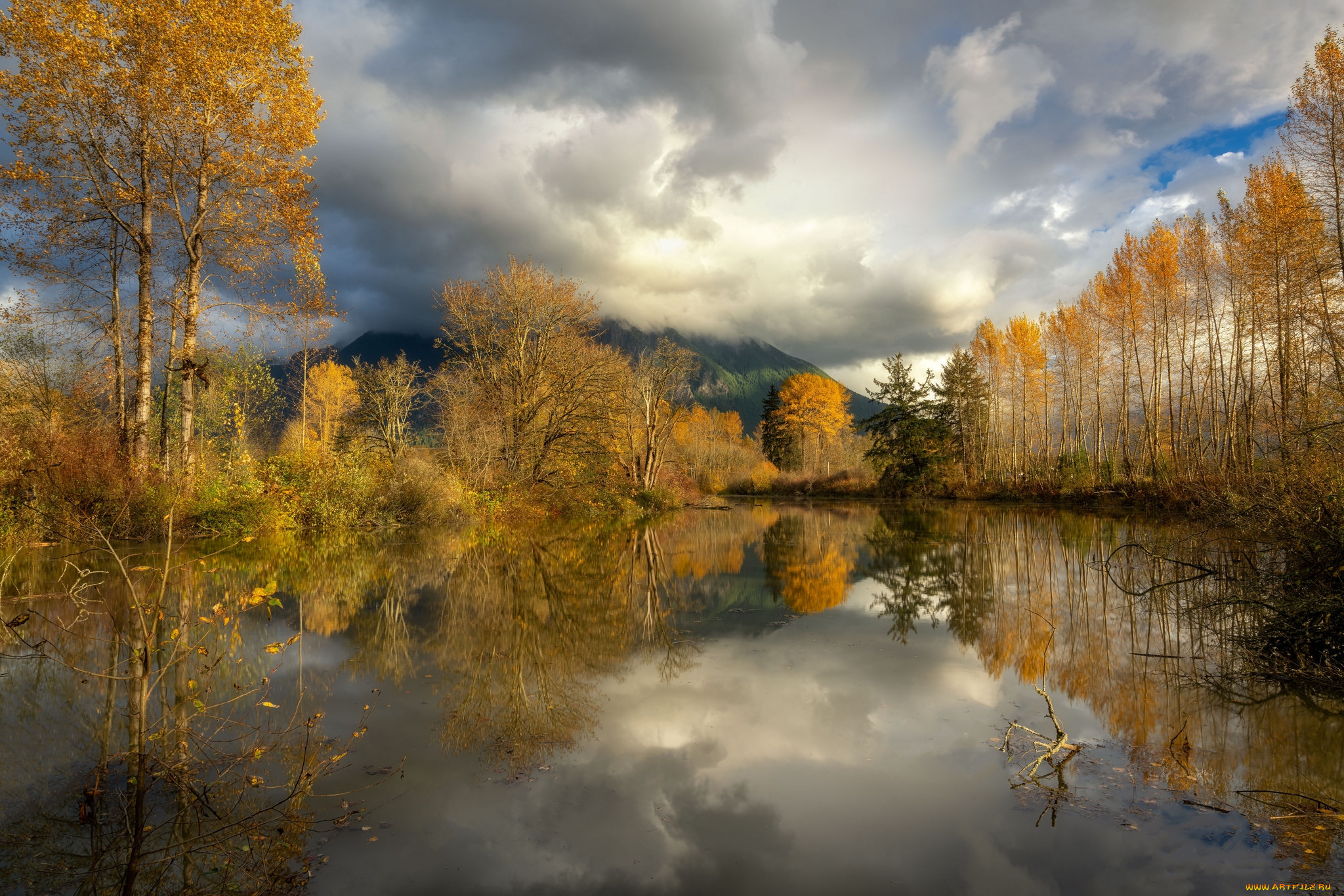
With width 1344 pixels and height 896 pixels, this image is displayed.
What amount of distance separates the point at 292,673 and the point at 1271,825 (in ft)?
26.1

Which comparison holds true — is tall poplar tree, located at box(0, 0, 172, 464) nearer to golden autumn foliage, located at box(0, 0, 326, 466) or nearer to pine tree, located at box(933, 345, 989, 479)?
golden autumn foliage, located at box(0, 0, 326, 466)

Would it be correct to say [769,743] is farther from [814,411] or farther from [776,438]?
[776,438]

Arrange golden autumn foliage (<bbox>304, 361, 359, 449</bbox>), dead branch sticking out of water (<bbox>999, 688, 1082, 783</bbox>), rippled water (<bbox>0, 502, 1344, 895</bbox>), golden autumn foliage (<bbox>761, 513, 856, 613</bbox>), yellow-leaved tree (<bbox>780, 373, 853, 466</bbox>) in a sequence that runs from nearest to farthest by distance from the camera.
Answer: rippled water (<bbox>0, 502, 1344, 895</bbox>) → dead branch sticking out of water (<bbox>999, 688, 1082, 783</bbox>) → golden autumn foliage (<bbox>761, 513, 856, 613</bbox>) → golden autumn foliage (<bbox>304, 361, 359, 449</bbox>) → yellow-leaved tree (<bbox>780, 373, 853, 466</bbox>)

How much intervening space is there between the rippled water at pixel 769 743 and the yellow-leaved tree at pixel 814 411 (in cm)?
4437

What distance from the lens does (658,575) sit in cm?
1280

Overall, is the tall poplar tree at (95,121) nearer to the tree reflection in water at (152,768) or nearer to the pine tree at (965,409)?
the tree reflection in water at (152,768)

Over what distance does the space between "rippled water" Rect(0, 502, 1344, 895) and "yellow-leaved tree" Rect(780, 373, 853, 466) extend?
44.4 meters

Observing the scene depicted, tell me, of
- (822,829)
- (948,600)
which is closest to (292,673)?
(822,829)

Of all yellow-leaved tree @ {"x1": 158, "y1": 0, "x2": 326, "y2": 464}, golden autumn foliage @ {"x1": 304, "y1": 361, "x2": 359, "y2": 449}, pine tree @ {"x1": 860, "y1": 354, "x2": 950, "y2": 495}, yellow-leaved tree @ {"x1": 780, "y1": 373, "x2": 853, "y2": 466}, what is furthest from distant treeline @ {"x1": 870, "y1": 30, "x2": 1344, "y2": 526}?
golden autumn foliage @ {"x1": 304, "y1": 361, "x2": 359, "y2": 449}

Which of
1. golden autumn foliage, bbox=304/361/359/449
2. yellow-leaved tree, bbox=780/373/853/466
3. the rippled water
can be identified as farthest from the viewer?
yellow-leaved tree, bbox=780/373/853/466

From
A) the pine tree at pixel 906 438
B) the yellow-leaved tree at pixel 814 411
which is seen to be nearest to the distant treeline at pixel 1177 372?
the pine tree at pixel 906 438

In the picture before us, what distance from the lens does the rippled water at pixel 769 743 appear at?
3.35 meters

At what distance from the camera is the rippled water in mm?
3352

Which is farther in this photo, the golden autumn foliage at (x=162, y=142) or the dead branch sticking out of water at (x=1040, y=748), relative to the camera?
the golden autumn foliage at (x=162, y=142)
